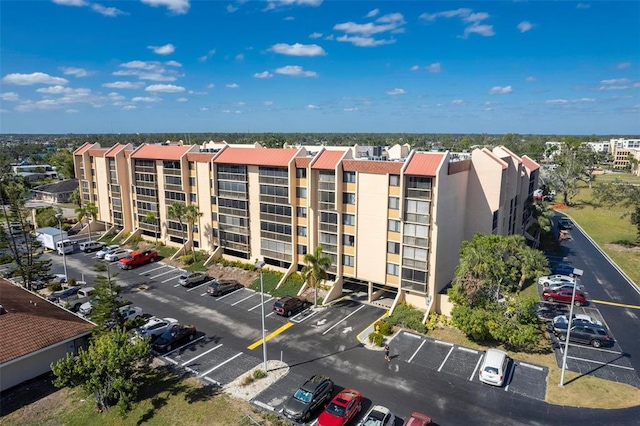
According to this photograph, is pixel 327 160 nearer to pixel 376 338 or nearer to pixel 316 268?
pixel 316 268

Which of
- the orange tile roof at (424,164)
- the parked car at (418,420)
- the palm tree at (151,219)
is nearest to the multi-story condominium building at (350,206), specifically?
the orange tile roof at (424,164)

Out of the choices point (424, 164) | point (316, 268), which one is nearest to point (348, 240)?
point (316, 268)

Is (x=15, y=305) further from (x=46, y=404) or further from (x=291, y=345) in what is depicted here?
(x=291, y=345)

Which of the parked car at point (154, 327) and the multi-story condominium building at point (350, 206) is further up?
the multi-story condominium building at point (350, 206)

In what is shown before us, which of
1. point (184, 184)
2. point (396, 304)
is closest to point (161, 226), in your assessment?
point (184, 184)

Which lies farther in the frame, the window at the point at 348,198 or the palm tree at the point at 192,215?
the palm tree at the point at 192,215

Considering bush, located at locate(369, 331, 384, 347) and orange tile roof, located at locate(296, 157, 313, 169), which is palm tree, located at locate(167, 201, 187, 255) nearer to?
orange tile roof, located at locate(296, 157, 313, 169)

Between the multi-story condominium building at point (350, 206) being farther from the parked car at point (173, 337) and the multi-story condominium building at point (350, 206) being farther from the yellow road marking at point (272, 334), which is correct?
the parked car at point (173, 337)
